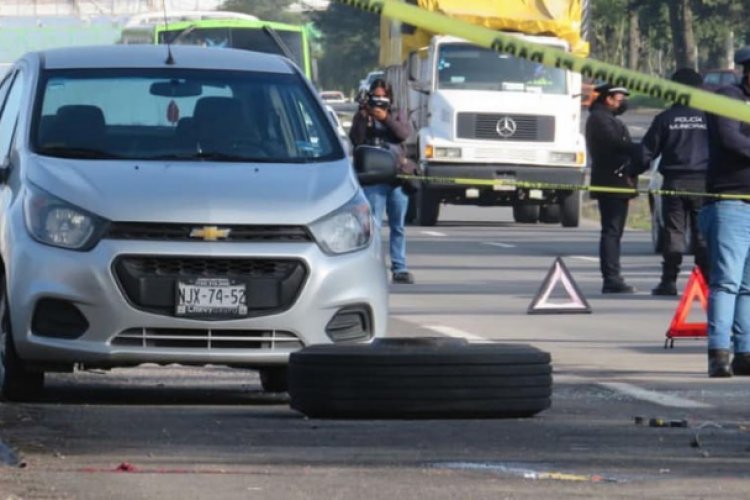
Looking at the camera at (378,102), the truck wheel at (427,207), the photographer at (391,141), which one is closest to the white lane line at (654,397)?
the photographer at (391,141)

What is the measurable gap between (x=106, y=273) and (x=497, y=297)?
375 inches

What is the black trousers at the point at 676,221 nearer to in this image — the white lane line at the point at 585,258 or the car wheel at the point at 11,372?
the white lane line at the point at 585,258

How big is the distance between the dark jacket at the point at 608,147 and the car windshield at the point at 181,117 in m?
8.02

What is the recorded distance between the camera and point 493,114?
3109 cm

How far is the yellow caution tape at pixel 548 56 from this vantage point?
20.4 ft

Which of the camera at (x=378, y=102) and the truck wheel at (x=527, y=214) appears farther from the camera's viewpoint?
the truck wheel at (x=527, y=214)

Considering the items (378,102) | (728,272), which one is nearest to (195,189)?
(728,272)

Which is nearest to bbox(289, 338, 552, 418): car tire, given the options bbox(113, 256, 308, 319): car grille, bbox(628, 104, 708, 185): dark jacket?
bbox(113, 256, 308, 319): car grille

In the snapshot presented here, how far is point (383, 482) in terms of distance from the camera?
7.71 metres

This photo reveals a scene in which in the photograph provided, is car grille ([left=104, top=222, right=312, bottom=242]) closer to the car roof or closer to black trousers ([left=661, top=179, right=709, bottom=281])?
the car roof

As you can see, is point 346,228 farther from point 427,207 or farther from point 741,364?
point 427,207

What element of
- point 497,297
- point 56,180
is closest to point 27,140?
point 56,180

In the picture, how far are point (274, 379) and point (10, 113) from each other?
80.2 inches

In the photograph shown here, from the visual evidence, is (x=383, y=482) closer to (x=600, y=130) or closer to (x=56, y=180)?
(x=56, y=180)
